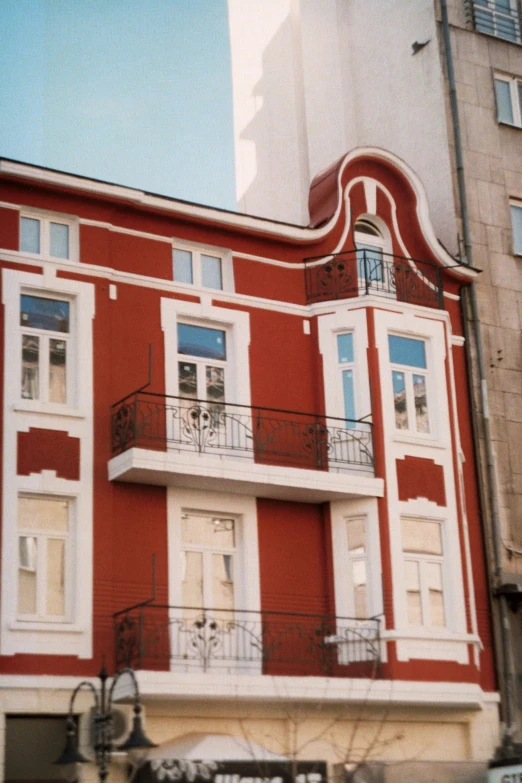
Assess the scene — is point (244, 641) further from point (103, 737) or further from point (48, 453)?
point (48, 453)

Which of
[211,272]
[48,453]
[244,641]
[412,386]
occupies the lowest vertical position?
[244,641]

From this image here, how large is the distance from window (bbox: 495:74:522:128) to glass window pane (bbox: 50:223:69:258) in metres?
10.6

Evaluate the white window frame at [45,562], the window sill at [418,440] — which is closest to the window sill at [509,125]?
the window sill at [418,440]

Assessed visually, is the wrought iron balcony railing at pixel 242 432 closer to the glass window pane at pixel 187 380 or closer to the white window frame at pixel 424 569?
the glass window pane at pixel 187 380

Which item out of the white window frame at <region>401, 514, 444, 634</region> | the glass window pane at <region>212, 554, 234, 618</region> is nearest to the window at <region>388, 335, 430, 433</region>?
the white window frame at <region>401, 514, 444, 634</region>

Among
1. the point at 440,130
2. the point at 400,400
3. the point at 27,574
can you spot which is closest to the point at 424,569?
the point at 400,400

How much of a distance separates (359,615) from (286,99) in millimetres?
14630

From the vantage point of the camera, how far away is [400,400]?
78.2 feet

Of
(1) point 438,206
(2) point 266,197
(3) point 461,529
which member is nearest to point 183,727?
(3) point 461,529

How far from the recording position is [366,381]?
76.8 ft

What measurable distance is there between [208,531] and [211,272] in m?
4.78

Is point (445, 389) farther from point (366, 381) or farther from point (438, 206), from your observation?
point (438, 206)

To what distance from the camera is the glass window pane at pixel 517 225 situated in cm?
2741

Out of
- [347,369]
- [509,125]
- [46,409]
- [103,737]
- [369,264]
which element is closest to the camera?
[103,737]
